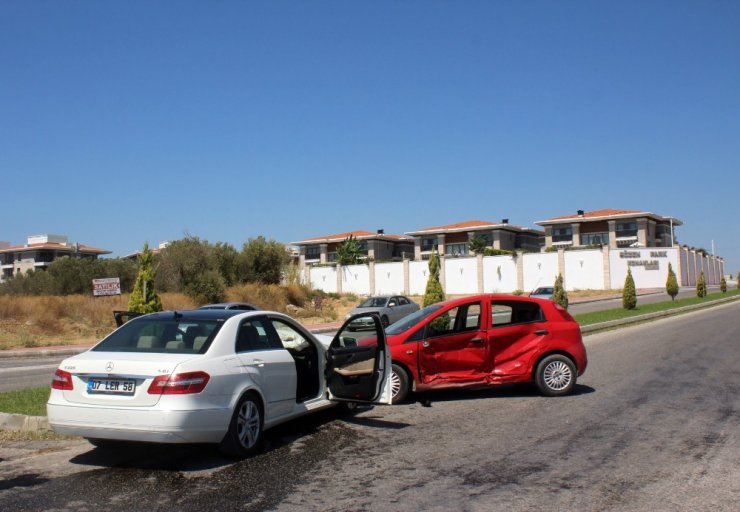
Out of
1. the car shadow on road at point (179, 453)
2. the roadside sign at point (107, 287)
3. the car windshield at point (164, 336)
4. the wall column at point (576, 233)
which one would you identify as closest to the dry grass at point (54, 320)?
the roadside sign at point (107, 287)

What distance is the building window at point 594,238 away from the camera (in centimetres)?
9388

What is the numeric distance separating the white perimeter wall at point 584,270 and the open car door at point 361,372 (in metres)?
64.9

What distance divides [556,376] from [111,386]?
6.60m

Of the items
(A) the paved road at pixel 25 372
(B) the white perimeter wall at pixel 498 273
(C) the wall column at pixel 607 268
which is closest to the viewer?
(A) the paved road at pixel 25 372

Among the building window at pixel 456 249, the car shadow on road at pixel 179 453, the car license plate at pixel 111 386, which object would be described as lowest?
the car shadow on road at pixel 179 453

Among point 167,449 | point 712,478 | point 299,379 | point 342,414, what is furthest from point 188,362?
point 712,478

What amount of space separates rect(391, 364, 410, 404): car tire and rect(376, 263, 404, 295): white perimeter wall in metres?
71.9

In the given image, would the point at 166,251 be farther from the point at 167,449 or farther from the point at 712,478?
the point at 712,478

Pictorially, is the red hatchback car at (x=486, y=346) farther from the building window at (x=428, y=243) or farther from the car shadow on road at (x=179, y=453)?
the building window at (x=428, y=243)

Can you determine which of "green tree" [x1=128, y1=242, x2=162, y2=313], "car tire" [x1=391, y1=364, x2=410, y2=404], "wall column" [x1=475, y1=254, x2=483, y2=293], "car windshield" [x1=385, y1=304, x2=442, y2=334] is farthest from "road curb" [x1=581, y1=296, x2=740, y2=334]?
"wall column" [x1=475, y1=254, x2=483, y2=293]

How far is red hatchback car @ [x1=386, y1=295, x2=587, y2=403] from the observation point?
33.0 feet

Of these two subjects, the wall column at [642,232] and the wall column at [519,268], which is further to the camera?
the wall column at [642,232]

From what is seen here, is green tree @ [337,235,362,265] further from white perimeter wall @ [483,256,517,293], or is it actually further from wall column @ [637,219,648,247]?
wall column @ [637,219,648,247]

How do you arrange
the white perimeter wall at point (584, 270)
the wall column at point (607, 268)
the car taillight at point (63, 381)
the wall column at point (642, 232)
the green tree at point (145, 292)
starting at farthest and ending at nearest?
1. the wall column at point (642, 232)
2. the white perimeter wall at point (584, 270)
3. the wall column at point (607, 268)
4. the green tree at point (145, 292)
5. the car taillight at point (63, 381)
